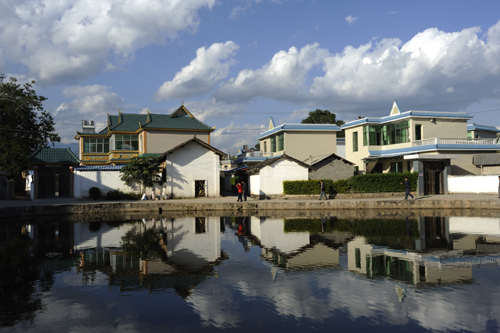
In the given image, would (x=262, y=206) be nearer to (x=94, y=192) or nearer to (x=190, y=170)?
(x=190, y=170)

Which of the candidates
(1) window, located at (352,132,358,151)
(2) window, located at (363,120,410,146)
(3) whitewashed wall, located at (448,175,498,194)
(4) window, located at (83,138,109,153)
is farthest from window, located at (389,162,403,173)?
(4) window, located at (83,138,109,153)

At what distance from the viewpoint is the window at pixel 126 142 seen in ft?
146

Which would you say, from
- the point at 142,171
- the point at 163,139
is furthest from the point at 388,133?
the point at 142,171

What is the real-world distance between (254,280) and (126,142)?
37.6 metres

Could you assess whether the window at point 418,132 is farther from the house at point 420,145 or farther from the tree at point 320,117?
the tree at point 320,117

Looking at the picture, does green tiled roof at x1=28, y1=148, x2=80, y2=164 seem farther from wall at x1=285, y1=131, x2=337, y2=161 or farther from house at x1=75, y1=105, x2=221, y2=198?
wall at x1=285, y1=131, x2=337, y2=161

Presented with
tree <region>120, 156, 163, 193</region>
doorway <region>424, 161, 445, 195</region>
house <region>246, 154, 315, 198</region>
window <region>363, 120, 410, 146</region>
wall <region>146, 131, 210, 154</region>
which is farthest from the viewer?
wall <region>146, 131, 210, 154</region>

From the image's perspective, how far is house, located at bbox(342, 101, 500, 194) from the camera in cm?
3481

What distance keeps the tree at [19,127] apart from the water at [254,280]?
20227 mm

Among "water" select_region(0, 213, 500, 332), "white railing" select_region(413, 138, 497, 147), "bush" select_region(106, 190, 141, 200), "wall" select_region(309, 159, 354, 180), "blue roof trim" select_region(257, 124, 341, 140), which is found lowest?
"water" select_region(0, 213, 500, 332)

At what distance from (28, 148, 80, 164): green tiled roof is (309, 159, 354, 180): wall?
77.7ft

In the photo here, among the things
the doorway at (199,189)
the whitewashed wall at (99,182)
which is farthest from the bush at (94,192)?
the doorway at (199,189)

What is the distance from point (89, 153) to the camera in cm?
4625

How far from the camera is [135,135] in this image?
4528 centimetres
